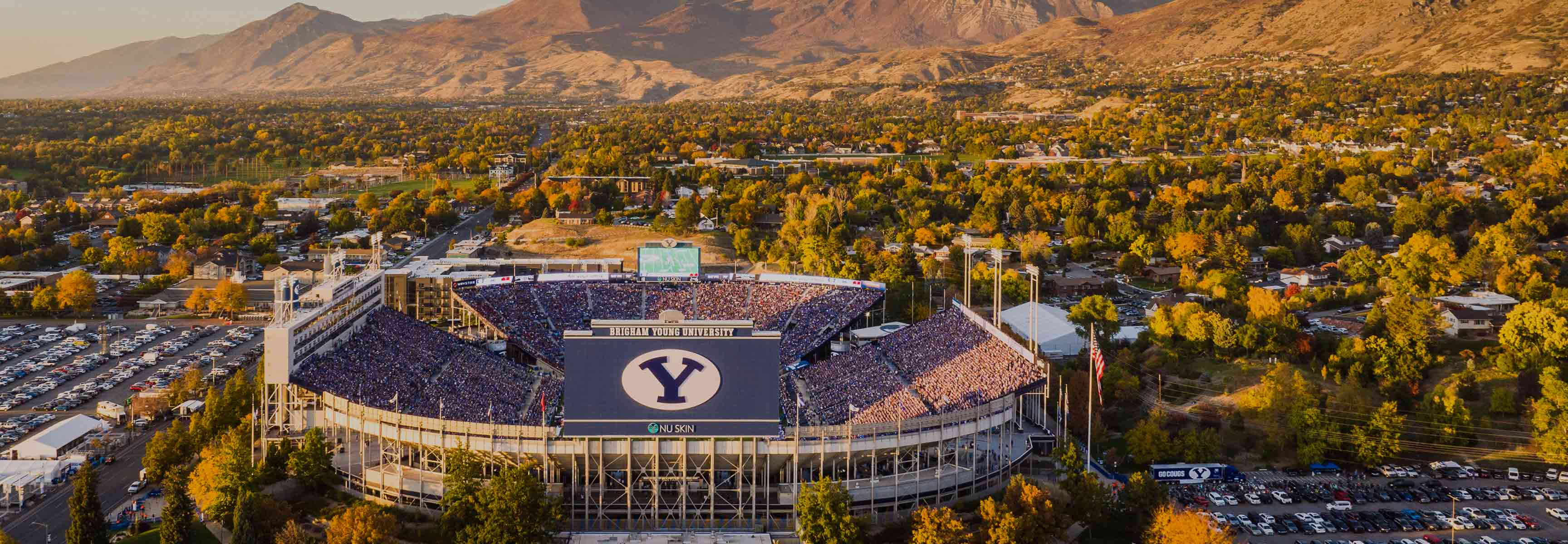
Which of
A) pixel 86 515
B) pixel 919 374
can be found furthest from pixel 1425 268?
pixel 86 515

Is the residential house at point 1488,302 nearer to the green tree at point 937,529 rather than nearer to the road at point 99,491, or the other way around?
the green tree at point 937,529

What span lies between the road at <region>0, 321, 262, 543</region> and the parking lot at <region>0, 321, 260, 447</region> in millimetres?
163

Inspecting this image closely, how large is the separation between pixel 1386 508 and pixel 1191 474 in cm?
637

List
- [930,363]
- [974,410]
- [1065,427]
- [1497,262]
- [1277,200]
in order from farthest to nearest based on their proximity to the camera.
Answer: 1. [1277,200]
2. [1497,262]
3. [930,363]
4. [1065,427]
5. [974,410]

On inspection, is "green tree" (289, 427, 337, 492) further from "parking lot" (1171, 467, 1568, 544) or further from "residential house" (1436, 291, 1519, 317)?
"residential house" (1436, 291, 1519, 317)

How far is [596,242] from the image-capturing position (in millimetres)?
105125

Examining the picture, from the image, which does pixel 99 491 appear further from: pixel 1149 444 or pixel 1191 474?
pixel 1191 474

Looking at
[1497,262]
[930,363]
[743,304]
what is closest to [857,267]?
[743,304]

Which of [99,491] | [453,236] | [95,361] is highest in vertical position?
[453,236]

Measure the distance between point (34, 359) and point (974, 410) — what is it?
50.4 meters

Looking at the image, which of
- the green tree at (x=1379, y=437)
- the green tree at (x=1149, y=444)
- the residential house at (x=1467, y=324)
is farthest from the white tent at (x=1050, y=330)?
the residential house at (x=1467, y=324)

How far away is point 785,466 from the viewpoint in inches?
1772

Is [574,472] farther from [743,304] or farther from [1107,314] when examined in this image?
[1107,314]

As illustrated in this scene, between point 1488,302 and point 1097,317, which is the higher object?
point 1488,302
